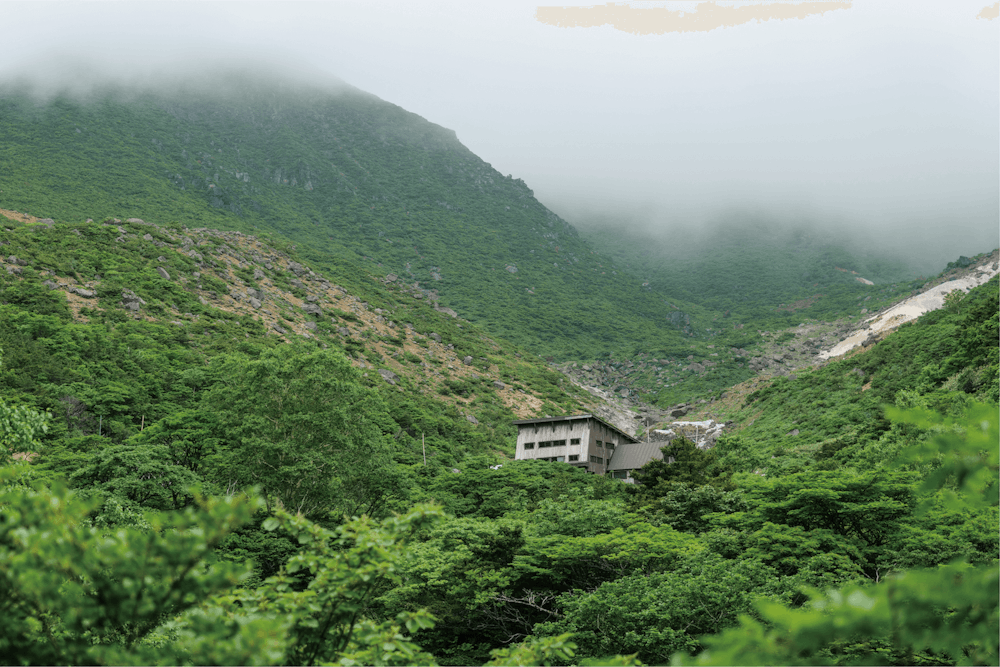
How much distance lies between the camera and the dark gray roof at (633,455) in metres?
51.2

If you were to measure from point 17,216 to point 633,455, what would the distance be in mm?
68652

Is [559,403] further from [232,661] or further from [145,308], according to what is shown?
[232,661]

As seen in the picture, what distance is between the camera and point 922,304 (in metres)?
76.1

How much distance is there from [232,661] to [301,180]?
5472 inches

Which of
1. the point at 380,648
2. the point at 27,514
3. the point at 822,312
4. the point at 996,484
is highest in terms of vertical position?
the point at 822,312

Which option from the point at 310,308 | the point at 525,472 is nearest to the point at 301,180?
the point at 310,308

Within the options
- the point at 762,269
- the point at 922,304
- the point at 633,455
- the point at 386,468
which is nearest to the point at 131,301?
the point at 386,468

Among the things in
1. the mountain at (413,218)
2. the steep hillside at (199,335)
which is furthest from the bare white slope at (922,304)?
the steep hillside at (199,335)

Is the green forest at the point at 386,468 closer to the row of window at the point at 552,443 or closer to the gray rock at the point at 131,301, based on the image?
the gray rock at the point at 131,301

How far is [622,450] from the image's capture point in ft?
176

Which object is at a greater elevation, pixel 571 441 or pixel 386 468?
pixel 571 441

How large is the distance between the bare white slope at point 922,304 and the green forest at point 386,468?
13.1 meters

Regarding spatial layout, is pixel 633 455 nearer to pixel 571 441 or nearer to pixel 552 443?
pixel 571 441

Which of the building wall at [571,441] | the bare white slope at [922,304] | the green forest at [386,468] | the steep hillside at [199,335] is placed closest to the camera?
the green forest at [386,468]
